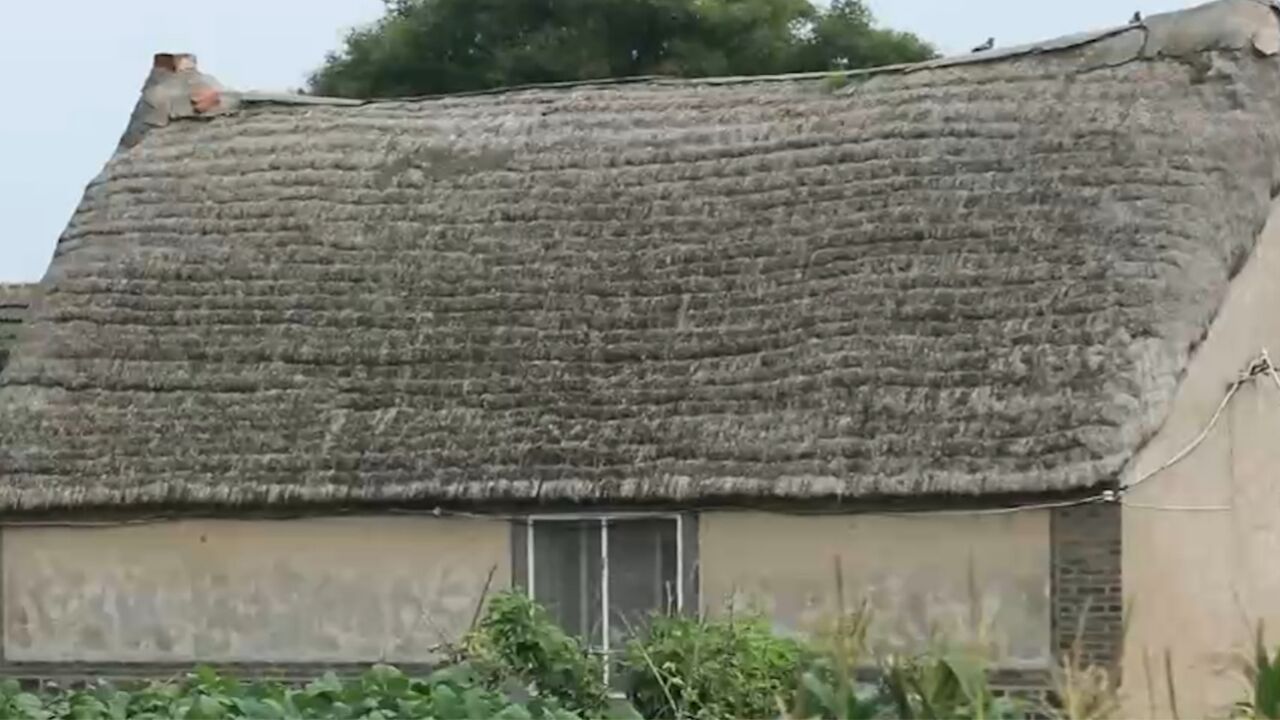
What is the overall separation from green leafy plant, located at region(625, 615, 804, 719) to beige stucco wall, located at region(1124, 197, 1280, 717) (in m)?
2.88

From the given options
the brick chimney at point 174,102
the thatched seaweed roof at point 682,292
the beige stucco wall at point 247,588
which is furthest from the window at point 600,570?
the brick chimney at point 174,102

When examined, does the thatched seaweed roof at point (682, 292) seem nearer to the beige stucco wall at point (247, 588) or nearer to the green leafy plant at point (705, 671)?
the beige stucco wall at point (247, 588)

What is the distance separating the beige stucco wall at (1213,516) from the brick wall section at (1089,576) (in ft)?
0.50

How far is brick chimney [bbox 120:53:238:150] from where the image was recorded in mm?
19953

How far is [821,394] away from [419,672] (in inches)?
117

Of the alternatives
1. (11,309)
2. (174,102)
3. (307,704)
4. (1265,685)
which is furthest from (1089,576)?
(11,309)

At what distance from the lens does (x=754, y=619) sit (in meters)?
13.1

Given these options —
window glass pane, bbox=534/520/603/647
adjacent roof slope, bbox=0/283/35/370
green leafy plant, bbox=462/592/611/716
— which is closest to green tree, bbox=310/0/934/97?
adjacent roof slope, bbox=0/283/35/370

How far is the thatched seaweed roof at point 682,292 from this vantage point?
1501cm

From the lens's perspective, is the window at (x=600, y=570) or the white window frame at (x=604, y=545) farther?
the window at (x=600, y=570)

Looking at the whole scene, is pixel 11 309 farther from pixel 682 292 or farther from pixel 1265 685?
pixel 1265 685

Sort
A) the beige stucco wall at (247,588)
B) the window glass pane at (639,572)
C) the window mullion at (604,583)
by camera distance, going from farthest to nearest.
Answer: the beige stucco wall at (247,588)
the window mullion at (604,583)
the window glass pane at (639,572)

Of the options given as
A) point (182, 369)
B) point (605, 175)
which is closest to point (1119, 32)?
point (605, 175)

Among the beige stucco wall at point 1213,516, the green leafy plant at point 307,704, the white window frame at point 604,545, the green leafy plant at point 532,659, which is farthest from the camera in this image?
the white window frame at point 604,545
